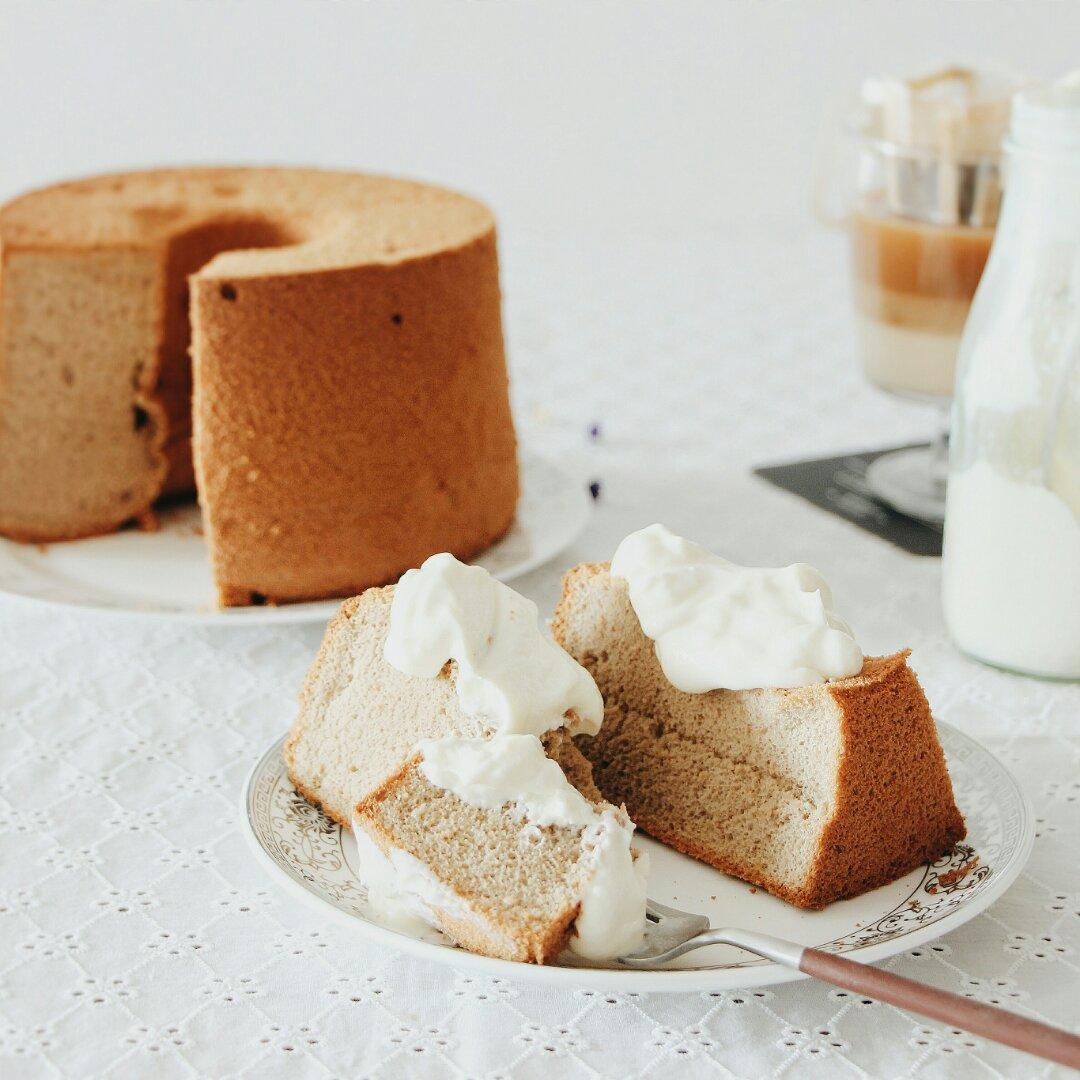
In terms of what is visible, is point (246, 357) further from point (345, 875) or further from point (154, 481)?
point (345, 875)

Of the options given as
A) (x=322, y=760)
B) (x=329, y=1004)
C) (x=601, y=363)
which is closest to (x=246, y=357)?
(x=322, y=760)

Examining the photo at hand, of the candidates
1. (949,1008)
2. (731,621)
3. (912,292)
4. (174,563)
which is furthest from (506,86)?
(949,1008)

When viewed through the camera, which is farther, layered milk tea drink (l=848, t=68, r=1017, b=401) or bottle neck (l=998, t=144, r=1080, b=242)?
layered milk tea drink (l=848, t=68, r=1017, b=401)

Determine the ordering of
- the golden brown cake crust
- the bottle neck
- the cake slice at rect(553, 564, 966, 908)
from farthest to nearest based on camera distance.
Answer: the golden brown cake crust, the bottle neck, the cake slice at rect(553, 564, 966, 908)

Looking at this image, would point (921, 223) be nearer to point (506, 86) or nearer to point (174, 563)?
point (174, 563)

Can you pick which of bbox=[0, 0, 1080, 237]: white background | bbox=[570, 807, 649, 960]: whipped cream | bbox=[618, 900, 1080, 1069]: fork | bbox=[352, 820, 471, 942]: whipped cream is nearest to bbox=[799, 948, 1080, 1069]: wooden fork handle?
bbox=[618, 900, 1080, 1069]: fork

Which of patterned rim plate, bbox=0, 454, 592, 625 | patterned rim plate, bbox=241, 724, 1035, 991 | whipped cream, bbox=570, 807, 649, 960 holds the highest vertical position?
whipped cream, bbox=570, 807, 649, 960

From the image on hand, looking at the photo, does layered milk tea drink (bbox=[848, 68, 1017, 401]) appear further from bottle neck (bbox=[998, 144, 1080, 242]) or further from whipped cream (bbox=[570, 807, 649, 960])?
whipped cream (bbox=[570, 807, 649, 960])

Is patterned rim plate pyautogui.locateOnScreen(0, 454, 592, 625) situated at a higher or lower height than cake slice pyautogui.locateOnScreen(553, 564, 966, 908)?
lower
